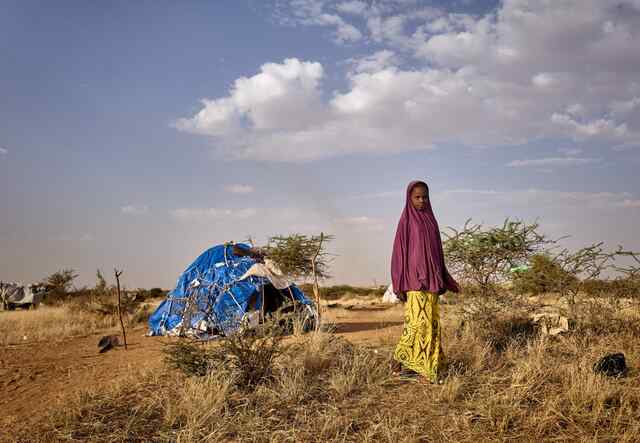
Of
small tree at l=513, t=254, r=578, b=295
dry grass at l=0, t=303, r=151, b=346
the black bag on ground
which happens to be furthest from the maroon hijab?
dry grass at l=0, t=303, r=151, b=346

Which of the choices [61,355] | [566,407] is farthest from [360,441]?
[61,355]

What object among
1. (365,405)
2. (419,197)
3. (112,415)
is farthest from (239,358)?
(419,197)

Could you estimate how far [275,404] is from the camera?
14.3 ft

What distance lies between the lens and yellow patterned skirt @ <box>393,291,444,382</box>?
16.5 feet

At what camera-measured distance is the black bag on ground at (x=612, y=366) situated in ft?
16.6

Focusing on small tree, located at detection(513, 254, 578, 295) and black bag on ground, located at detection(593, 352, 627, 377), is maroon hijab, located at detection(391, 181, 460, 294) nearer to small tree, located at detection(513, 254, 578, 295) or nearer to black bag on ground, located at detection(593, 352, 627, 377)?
black bag on ground, located at detection(593, 352, 627, 377)

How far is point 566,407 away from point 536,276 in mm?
4133

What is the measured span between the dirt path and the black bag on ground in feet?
9.68

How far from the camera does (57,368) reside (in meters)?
7.71

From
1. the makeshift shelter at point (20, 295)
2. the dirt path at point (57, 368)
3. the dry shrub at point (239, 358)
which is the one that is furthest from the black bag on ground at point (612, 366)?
the makeshift shelter at point (20, 295)

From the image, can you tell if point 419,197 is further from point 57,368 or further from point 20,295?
point 20,295

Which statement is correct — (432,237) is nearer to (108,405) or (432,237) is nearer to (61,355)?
(108,405)

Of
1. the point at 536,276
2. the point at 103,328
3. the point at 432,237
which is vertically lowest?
the point at 103,328

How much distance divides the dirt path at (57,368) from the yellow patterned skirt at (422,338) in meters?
2.12
